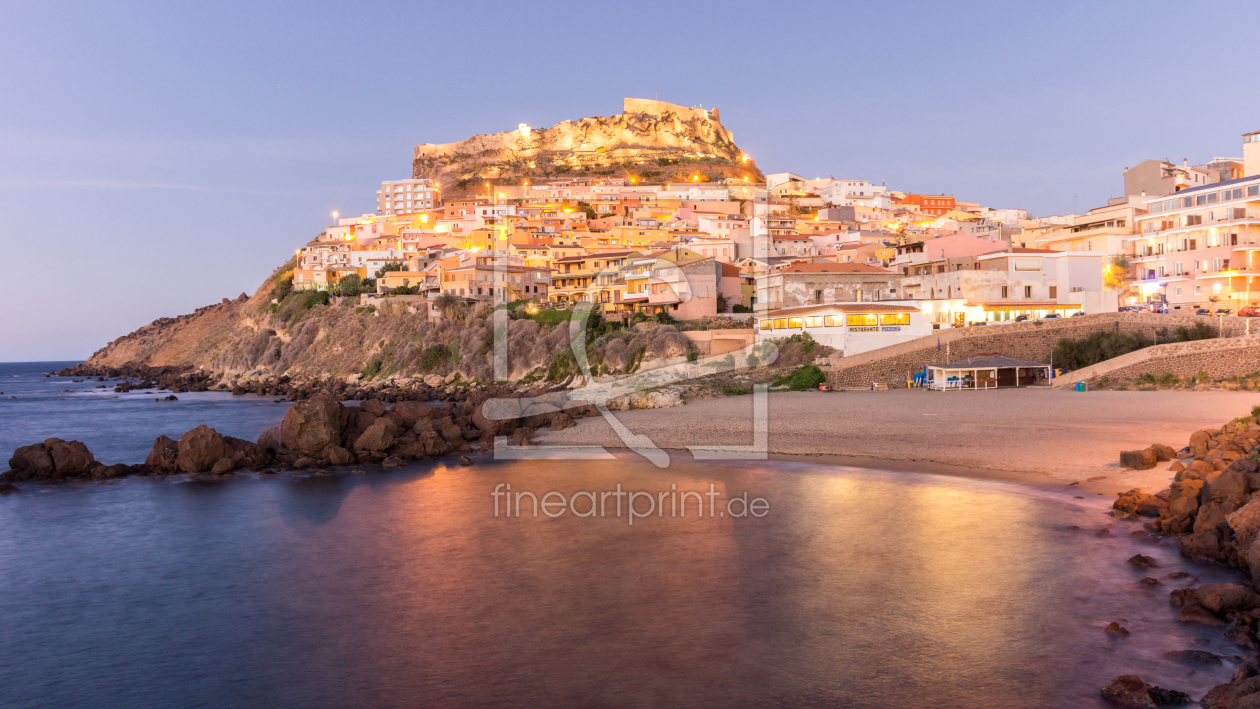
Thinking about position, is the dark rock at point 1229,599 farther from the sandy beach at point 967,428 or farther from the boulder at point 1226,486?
the sandy beach at point 967,428

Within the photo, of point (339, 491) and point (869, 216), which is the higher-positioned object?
point (869, 216)

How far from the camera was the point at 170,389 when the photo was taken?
6094cm

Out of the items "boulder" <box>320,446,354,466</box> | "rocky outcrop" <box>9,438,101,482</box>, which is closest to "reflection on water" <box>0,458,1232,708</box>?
"boulder" <box>320,446,354,466</box>

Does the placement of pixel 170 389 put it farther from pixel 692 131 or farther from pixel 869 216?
pixel 692 131

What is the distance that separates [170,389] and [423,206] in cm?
5474

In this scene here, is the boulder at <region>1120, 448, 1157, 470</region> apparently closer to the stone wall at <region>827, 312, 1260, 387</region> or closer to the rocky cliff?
the stone wall at <region>827, 312, 1260, 387</region>

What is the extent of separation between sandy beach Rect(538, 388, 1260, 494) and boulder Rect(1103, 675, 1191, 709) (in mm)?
8319

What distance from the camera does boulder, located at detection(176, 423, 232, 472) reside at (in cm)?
2161

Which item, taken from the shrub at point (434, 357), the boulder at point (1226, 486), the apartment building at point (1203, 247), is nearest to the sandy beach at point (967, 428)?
the boulder at point (1226, 486)

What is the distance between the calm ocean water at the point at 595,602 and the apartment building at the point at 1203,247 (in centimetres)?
3085

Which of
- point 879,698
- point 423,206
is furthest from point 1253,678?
point 423,206

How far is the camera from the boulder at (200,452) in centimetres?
2161

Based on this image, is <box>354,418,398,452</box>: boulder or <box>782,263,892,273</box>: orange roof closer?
<box>354,418,398,452</box>: boulder

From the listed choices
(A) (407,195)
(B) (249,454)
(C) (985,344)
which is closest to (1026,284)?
(C) (985,344)
